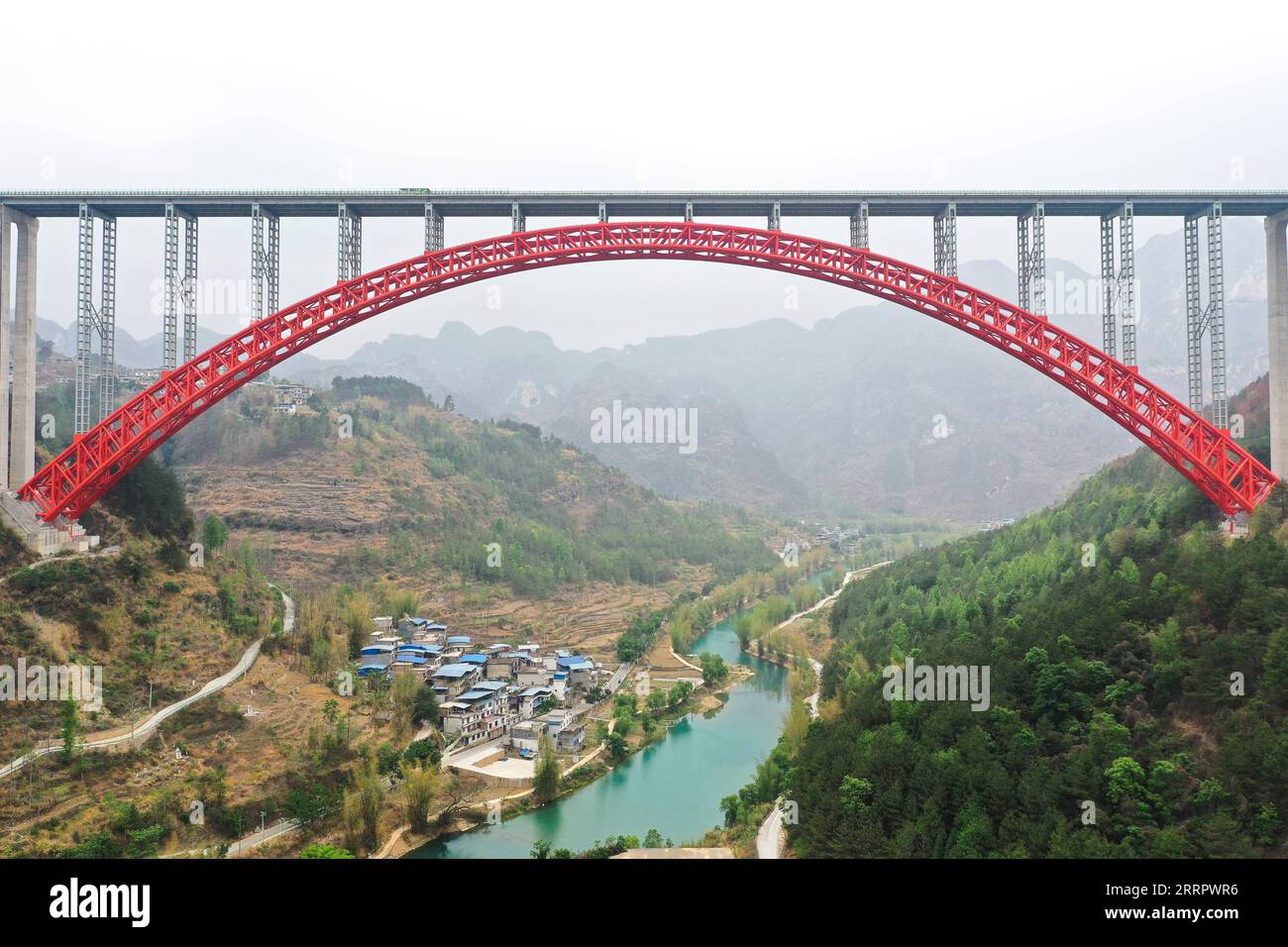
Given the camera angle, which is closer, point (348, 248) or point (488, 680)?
point (348, 248)

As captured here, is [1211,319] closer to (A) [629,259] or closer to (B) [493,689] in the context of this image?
(A) [629,259]

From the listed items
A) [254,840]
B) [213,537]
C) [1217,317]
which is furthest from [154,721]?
[1217,317]

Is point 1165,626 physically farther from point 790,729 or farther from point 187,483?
point 187,483

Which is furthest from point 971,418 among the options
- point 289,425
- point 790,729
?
point 790,729
